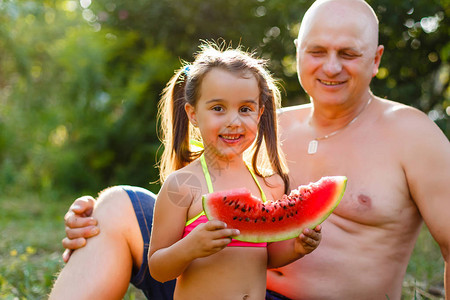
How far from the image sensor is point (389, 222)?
2668mm

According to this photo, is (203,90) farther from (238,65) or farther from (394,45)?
(394,45)

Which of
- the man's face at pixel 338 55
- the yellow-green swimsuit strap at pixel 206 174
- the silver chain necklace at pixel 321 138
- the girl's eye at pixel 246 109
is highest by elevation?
the man's face at pixel 338 55

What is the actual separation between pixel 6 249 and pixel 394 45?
185 inches

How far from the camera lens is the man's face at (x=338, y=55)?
113 inches

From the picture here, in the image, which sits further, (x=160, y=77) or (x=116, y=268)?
(x=160, y=77)

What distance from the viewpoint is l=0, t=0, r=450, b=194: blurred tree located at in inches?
249

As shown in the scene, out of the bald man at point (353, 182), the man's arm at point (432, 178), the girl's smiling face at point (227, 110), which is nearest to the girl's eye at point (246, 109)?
the girl's smiling face at point (227, 110)

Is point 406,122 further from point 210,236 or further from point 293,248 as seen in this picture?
point 210,236

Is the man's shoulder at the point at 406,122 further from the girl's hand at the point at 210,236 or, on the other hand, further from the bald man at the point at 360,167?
the girl's hand at the point at 210,236

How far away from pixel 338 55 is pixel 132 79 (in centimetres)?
504

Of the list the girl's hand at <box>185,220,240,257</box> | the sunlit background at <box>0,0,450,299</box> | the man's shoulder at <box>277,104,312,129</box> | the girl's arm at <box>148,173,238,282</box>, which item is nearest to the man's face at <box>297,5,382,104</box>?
the man's shoulder at <box>277,104,312,129</box>

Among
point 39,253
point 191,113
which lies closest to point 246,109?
point 191,113

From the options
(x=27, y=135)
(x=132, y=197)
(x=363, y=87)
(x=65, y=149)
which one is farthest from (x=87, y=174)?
(x=363, y=87)

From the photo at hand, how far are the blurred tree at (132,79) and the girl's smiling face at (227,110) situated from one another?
4.16 m
